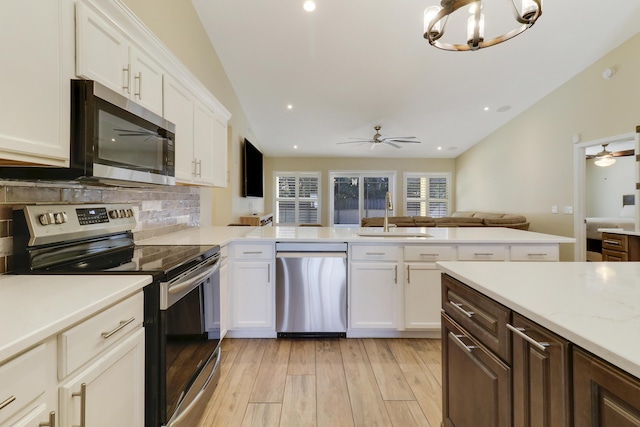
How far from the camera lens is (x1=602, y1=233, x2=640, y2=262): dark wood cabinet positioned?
3516 millimetres

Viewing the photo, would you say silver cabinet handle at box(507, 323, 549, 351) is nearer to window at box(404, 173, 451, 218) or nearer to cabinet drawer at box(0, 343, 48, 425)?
cabinet drawer at box(0, 343, 48, 425)

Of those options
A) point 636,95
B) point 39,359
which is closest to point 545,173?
point 636,95

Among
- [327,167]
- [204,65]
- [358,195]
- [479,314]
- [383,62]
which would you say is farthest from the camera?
[358,195]

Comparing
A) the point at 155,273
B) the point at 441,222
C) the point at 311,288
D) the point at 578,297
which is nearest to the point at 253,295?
the point at 311,288

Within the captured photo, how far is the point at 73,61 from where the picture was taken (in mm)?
1192

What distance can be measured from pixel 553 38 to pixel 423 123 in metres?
2.41

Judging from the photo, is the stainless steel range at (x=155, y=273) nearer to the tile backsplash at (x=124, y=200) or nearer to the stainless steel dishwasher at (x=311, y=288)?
the tile backsplash at (x=124, y=200)

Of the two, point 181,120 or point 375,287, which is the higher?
point 181,120

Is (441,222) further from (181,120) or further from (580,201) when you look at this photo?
(181,120)

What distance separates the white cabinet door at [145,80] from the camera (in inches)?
64.8

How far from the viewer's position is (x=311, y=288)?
2.49 metres

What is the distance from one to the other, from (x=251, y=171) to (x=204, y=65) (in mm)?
2239

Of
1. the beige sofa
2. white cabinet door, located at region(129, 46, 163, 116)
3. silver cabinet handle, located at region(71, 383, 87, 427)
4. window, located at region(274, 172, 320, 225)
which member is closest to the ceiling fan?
the beige sofa

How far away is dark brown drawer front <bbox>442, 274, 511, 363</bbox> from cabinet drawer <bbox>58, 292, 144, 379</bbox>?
4.32 feet
